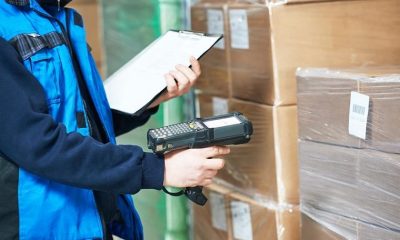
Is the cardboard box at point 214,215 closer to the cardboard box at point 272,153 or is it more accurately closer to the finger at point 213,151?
the cardboard box at point 272,153

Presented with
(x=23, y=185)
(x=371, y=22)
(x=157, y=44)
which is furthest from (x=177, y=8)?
(x=23, y=185)

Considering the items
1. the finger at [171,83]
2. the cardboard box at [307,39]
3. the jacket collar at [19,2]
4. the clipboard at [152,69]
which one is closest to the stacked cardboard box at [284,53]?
the cardboard box at [307,39]

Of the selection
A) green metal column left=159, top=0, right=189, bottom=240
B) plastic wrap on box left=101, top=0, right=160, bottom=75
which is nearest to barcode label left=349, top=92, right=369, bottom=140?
green metal column left=159, top=0, right=189, bottom=240

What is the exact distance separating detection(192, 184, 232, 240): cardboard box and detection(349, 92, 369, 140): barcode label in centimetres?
65

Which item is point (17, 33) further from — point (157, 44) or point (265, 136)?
point (265, 136)

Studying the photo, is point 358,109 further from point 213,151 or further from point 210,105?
point 210,105

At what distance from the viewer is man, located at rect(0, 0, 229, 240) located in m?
1.11

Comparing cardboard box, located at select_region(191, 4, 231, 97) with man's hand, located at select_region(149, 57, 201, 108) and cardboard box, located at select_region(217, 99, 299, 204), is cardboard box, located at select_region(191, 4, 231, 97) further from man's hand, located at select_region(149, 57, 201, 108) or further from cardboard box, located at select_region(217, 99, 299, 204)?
man's hand, located at select_region(149, 57, 201, 108)

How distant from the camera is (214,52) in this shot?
192cm

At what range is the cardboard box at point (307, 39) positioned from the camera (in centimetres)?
162

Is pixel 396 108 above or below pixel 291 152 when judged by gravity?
above

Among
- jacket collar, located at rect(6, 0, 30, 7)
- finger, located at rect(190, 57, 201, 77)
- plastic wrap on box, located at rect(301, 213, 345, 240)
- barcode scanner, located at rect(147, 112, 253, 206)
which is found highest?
jacket collar, located at rect(6, 0, 30, 7)

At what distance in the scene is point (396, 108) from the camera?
1257 mm

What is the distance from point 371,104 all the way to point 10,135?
2.60 feet
